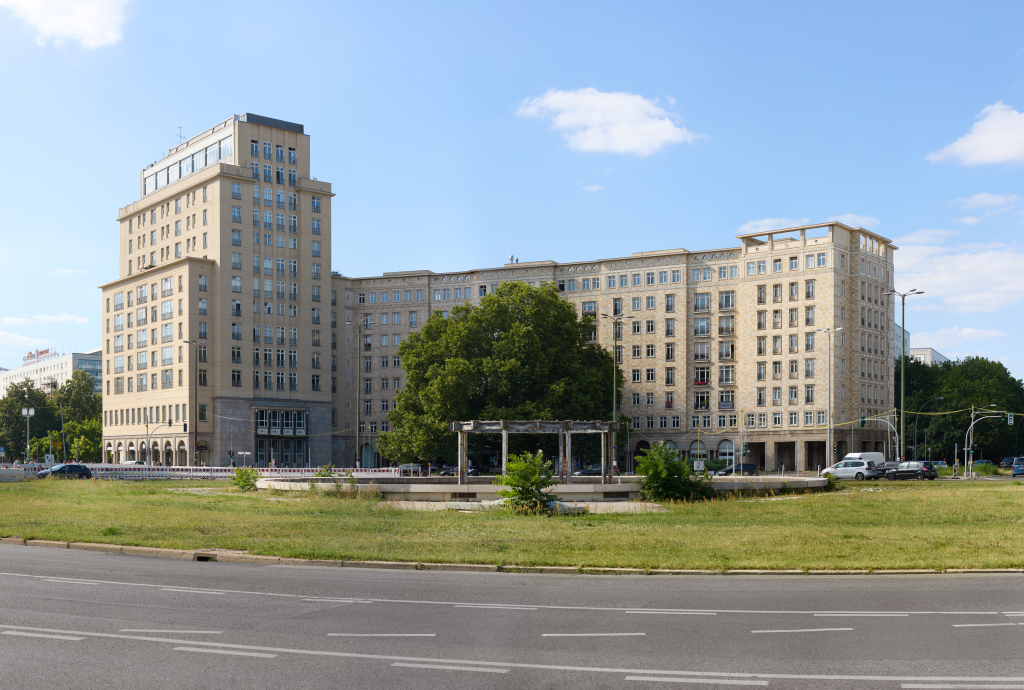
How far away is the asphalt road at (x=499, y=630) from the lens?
30.4ft

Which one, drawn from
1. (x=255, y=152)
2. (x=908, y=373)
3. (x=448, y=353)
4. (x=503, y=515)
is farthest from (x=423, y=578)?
(x=908, y=373)

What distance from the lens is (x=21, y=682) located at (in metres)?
8.91

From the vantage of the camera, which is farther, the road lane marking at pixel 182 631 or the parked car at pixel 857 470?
the parked car at pixel 857 470

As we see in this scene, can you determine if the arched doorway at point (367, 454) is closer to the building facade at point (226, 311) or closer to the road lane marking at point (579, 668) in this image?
the building facade at point (226, 311)

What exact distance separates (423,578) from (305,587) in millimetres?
2158

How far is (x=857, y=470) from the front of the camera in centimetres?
A: 7044

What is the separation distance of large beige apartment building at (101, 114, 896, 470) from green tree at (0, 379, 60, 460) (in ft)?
116

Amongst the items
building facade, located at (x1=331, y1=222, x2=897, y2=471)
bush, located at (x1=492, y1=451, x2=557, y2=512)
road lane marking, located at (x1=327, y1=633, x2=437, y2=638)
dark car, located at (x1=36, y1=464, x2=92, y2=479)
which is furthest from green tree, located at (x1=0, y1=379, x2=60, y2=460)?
road lane marking, located at (x1=327, y1=633, x2=437, y2=638)

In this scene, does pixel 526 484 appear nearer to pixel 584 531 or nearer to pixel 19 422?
pixel 584 531

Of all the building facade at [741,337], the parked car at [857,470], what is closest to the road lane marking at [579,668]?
the parked car at [857,470]

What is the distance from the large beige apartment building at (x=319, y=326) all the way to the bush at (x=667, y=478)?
69.5m

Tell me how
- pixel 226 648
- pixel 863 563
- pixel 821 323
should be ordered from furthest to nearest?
pixel 821 323 → pixel 863 563 → pixel 226 648

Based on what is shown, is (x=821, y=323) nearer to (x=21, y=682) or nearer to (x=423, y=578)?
(x=423, y=578)

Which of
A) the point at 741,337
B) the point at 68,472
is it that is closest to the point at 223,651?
the point at 68,472
